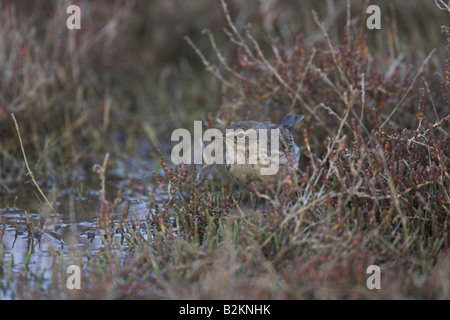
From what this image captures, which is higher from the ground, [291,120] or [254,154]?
[291,120]

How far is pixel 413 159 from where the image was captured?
4.13 metres

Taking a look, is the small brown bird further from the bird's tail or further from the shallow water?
the shallow water

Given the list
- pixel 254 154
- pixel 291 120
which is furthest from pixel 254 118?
pixel 254 154

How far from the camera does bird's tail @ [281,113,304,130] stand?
4.85m

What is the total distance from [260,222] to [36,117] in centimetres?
295

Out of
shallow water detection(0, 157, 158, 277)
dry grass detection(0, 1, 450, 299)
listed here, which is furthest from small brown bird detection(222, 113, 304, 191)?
shallow water detection(0, 157, 158, 277)

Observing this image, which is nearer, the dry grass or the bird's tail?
the dry grass

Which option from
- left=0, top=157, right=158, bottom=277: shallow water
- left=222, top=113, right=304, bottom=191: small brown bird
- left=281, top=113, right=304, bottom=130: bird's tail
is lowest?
left=0, top=157, right=158, bottom=277: shallow water

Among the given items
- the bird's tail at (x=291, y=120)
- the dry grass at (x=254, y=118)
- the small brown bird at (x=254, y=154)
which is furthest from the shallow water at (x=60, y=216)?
the bird's tail at (x=291, y=120)

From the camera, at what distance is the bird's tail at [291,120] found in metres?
4.85

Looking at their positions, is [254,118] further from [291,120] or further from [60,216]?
[60,216]

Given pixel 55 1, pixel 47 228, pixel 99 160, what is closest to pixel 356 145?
pixel 47 228

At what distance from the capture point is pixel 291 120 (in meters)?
4.89

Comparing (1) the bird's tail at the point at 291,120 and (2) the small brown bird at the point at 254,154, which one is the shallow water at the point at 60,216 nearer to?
(2) the small brown bird at the point at 254,154
